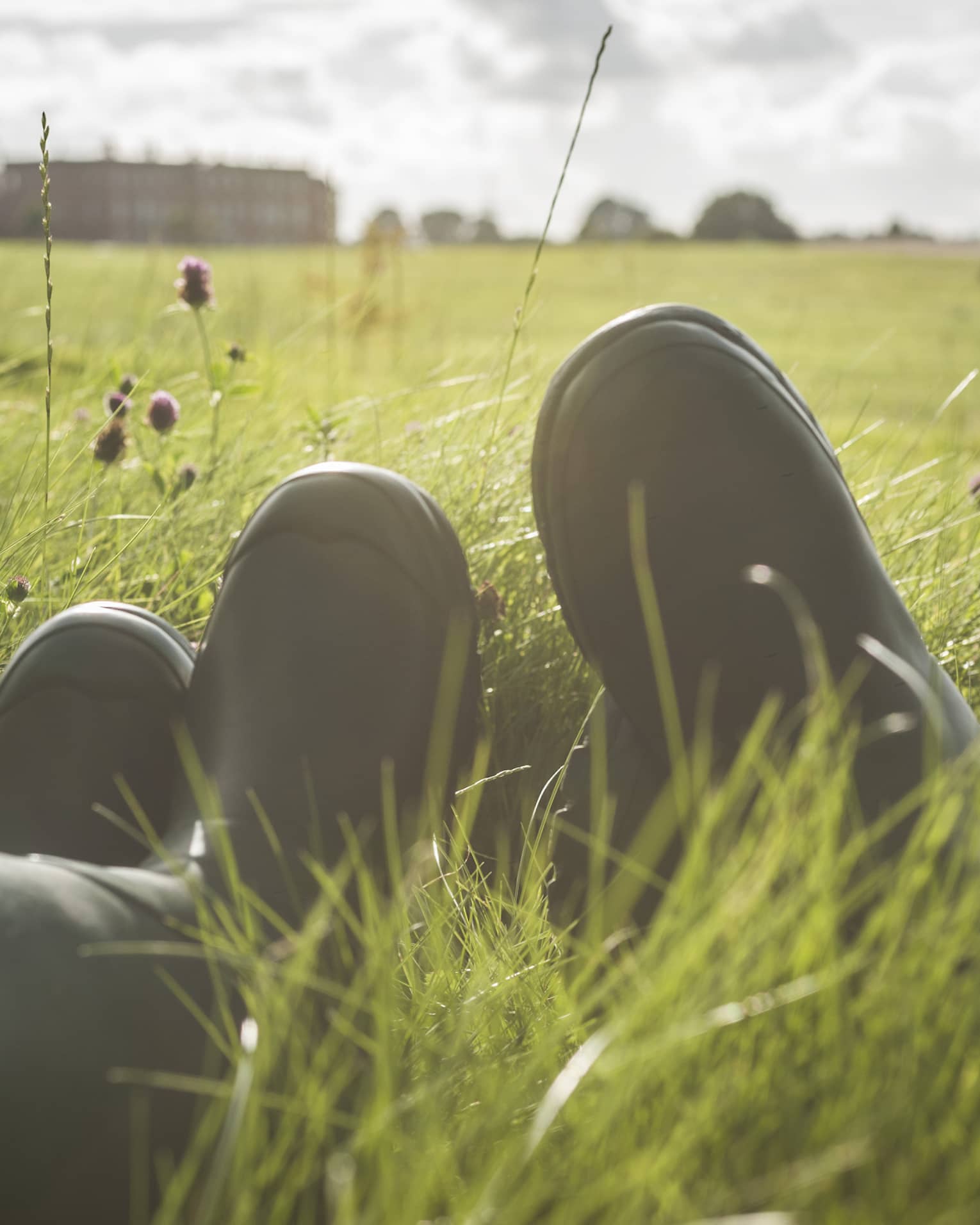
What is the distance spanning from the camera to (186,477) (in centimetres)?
150

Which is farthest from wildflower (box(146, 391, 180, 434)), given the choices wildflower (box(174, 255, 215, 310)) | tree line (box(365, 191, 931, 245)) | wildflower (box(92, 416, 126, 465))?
tree line (box(365, 191, 931, 245))

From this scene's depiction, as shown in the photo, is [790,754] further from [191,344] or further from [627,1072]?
[191,344]

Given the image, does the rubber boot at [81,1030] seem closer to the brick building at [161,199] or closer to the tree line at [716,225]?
the tree line at [716,225]

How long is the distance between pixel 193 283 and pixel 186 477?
33cm

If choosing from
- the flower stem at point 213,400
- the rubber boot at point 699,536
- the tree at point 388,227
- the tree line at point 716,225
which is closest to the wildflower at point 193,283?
the flower stem at point 213,400

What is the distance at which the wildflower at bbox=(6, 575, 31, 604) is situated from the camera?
3.89 ft

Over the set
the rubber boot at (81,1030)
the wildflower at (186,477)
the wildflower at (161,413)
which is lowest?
the rubber boot at (81,1030)

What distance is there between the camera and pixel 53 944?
70 cm

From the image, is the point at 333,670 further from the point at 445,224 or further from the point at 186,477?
the point at 445,224

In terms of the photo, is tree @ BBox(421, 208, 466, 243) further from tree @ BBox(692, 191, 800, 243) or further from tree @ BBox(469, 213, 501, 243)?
tree @ BBox(692, 191, 800, 243)

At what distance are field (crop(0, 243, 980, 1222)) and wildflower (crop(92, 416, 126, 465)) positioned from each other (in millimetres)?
25

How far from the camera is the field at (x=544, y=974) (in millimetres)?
478

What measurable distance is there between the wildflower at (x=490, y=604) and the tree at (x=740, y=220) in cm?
5103

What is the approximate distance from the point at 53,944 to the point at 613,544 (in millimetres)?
639
